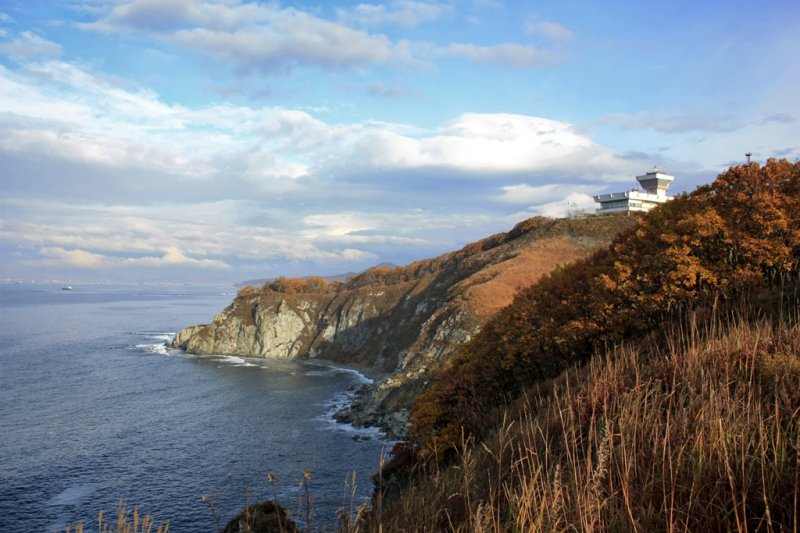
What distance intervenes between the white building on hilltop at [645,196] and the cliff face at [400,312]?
8.91 m

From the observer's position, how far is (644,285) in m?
33.7

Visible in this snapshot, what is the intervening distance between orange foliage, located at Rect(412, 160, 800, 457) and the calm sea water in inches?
543

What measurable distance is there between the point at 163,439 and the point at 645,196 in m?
115

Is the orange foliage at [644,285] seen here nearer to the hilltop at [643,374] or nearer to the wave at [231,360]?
the hilltop at [643,374]

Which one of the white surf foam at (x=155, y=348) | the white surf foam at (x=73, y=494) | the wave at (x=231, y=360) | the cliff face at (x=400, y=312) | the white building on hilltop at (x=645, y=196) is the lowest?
the wave at (x=231, y=360)

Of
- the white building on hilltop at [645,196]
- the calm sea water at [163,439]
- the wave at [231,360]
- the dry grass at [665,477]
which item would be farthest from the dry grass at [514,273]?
the dry grass at [665,477]

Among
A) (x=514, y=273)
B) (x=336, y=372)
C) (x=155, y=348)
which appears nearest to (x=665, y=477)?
(x=514, y=273)

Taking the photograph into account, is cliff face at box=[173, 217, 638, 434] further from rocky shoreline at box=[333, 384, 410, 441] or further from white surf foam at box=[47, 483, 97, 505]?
white surf foam at box=[47, 483, 97, 505]

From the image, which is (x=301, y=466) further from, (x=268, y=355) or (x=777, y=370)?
(x=268, y=355)

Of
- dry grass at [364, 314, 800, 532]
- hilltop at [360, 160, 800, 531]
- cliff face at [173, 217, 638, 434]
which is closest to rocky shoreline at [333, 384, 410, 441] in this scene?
cliff face at [173, 217, 638, 434]

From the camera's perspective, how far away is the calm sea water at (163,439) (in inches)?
1730

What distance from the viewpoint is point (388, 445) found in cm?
6188

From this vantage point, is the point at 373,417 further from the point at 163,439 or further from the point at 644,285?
the point at 644,285

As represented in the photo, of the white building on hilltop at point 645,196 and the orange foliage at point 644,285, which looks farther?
the white building on hilltop at point 645,196
